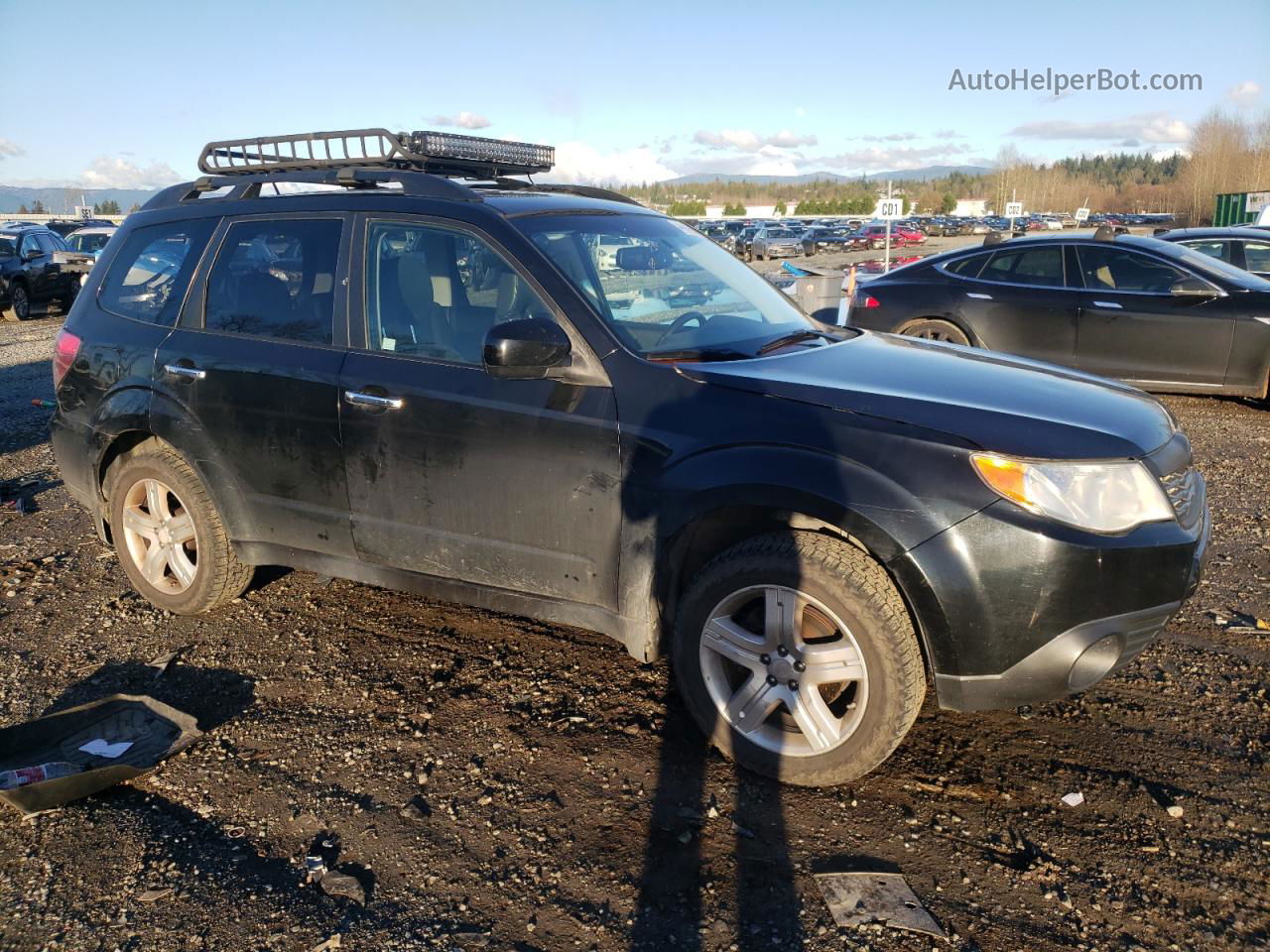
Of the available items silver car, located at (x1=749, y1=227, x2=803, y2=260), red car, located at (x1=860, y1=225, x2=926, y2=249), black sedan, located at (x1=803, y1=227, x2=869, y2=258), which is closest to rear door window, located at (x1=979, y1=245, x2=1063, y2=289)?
silver car, located at (x1=749, y1=227, x2=803, y2=260)

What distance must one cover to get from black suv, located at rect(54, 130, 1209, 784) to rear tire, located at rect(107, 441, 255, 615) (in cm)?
2

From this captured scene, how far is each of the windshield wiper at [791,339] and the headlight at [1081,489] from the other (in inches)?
40.7

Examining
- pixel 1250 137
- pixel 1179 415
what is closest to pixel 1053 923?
pixel 1179 415

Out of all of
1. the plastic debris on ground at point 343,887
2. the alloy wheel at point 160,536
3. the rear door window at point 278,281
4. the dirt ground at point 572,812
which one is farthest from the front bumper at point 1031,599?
the alloy wheel at point 160,536

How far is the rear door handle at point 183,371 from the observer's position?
4129 mm

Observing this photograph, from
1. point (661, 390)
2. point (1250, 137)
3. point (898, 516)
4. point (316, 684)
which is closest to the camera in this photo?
point (898, 516)

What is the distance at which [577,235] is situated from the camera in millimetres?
3756

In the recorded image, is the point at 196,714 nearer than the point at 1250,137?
Yes

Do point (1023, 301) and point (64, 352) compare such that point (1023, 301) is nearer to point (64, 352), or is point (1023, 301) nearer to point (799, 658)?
point (799, 658)

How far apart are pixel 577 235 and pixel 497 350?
0.82m

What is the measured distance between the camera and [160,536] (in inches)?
177

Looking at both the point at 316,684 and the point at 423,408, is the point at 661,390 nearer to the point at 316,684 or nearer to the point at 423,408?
the point at 423,408

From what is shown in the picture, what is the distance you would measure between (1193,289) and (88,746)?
8.83 meters

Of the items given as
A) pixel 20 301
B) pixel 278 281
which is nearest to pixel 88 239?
pixel 20 301
